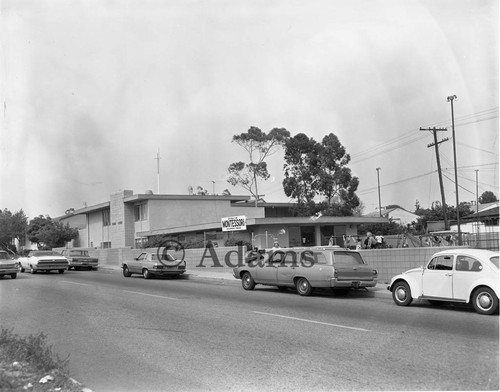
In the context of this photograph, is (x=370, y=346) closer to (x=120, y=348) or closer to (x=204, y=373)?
(x=204, y=373)

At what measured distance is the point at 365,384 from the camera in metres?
5.98

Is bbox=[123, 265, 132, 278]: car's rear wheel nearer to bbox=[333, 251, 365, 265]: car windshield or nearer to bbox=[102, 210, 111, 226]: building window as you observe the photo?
bbox=[333, 251, 365, 265]: car windshield

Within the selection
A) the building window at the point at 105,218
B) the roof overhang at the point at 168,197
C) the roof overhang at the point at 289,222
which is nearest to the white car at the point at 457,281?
the roof overhang at the point at 289,222

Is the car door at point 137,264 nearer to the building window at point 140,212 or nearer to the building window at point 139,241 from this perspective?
the building window at point 139,241

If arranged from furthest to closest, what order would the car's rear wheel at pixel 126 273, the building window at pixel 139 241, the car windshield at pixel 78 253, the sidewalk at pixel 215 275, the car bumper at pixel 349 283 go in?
the building window at pixel 139 241 < the car windshield at pixel 78 253 < the car's rear wheel at pixel 126 273 < the sidewalk at pixel 215 275 < the car bumper at pixel 349 283

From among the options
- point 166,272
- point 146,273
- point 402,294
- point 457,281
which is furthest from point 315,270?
point 146,273

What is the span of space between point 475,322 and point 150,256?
57.8 ft

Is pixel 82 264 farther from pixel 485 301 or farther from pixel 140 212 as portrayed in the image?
pixel 485 301

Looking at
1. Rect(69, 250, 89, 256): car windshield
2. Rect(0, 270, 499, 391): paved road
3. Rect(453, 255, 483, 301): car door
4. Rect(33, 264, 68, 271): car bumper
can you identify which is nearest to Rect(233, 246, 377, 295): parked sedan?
Rect(0, 270, 499, 391): paved road

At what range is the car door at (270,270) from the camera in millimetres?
17062

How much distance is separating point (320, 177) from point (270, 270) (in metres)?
27.0

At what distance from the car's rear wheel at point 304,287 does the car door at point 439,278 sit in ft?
13.1

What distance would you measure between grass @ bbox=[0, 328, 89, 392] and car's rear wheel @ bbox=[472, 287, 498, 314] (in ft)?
28.0

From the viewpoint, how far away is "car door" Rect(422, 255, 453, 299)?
11992mm
